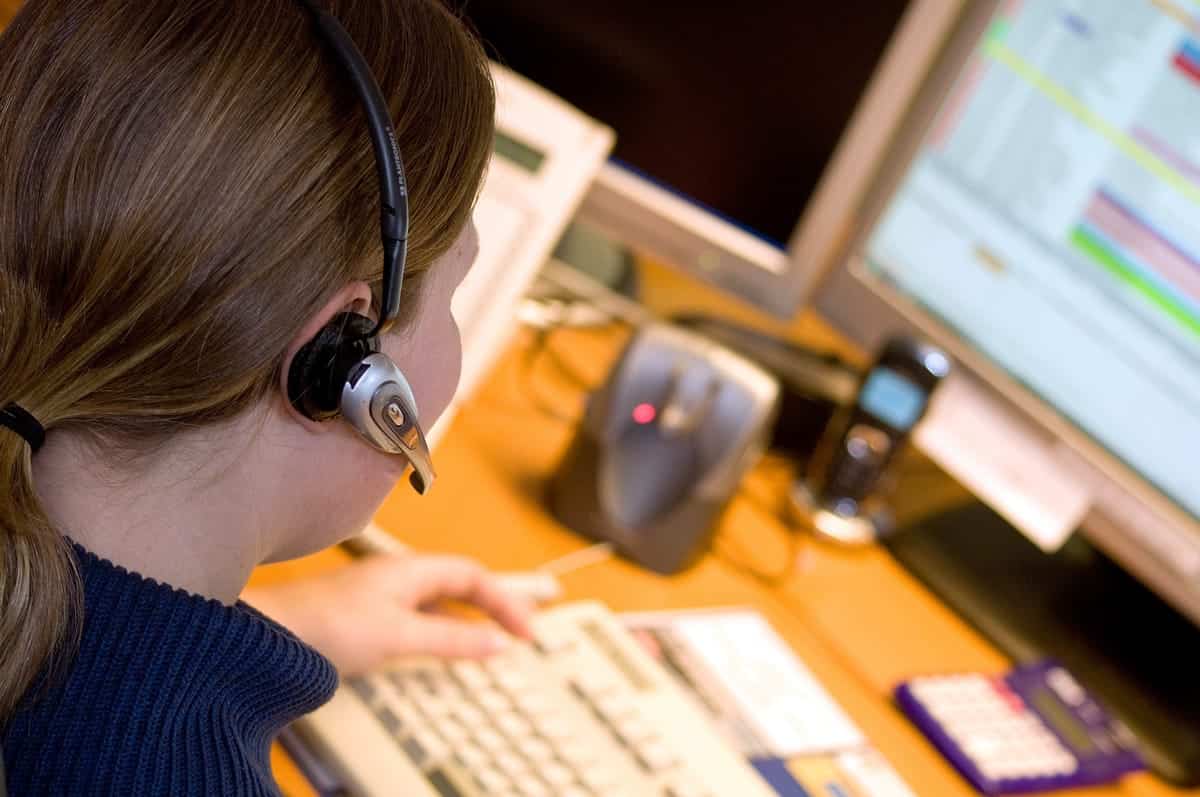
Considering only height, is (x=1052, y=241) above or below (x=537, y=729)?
above

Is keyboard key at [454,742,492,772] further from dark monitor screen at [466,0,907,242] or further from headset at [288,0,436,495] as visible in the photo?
dark monitor screen at [466,0,907,242]

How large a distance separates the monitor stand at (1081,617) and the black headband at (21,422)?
0.77 m

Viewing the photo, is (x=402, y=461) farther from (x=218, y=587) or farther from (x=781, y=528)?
(x=781, y=528)

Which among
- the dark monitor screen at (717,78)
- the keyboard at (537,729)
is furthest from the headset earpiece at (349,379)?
the dark monitor screen at (717,78)

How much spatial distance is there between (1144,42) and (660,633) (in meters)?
0.57

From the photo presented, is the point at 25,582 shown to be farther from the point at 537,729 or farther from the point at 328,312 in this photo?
the point at 537,729

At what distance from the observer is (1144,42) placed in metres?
0.98

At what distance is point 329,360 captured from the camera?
597 mm

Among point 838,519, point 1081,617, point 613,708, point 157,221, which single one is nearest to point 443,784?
point 613,708

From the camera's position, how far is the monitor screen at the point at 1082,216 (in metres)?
0.97

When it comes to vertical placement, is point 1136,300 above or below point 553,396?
above

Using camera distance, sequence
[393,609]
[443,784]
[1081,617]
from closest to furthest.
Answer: [443,784], [393,609], [1081,617]

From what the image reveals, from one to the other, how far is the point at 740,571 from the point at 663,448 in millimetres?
125

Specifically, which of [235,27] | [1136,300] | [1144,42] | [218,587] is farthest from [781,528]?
[235,27]
